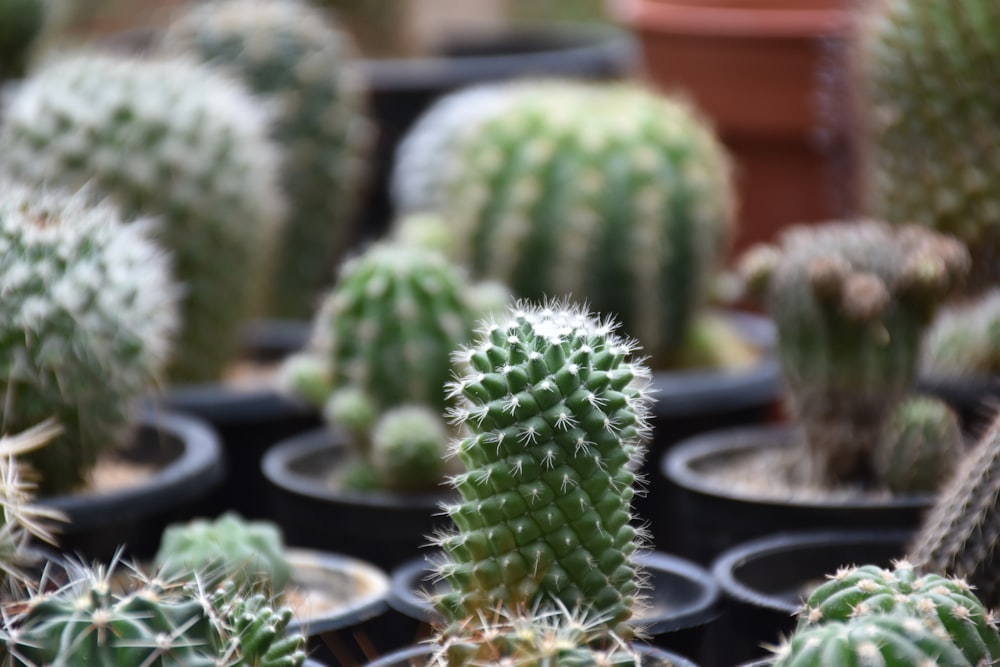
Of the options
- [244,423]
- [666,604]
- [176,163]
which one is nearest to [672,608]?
[666,604]

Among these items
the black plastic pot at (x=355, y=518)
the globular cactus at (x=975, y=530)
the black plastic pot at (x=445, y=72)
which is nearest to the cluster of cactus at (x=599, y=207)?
the black plastic pot at (x=355, y=518)

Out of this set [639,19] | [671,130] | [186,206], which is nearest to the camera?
[186,206]

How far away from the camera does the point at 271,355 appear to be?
358 cm

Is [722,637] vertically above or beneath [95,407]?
beneath

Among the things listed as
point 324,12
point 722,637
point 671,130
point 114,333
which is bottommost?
point 722,637

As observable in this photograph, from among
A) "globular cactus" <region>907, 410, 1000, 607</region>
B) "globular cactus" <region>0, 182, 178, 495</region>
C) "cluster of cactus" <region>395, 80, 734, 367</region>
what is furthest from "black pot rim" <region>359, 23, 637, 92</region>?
"globular cactus" <region>907, 410, 1000, 607</region>

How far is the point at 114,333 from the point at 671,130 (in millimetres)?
1441

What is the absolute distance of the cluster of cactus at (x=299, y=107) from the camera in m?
3.82

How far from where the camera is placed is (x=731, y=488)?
244 cm

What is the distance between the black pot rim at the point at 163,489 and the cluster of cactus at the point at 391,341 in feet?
0.77

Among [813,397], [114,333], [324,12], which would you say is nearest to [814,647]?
[813,397]

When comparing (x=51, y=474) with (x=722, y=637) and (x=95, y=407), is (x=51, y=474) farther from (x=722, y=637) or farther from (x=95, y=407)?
(x=722, y=637)

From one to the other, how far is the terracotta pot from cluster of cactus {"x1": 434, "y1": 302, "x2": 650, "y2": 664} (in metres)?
2.37

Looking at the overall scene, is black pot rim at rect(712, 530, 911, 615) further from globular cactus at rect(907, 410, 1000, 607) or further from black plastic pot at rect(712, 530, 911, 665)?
globular cactus at rect(907, 410, 1000, 607)
